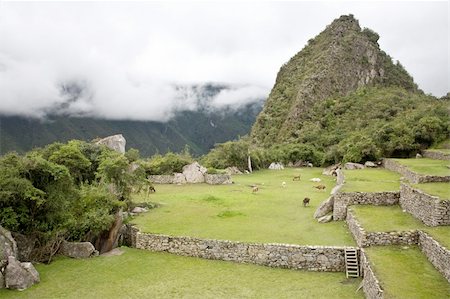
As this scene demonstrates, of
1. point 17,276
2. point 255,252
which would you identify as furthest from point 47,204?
point 255,252

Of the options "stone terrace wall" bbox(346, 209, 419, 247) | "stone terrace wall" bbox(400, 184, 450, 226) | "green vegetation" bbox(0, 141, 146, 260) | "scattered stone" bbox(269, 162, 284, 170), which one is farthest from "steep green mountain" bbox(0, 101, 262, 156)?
"stone terrace wall" bbox(400, 184, 450, 226)

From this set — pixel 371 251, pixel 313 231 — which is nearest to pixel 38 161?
pixel 313 231

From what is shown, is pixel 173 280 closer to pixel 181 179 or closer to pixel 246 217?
pixel 246 217

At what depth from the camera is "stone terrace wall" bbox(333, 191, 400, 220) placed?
21.3 meters

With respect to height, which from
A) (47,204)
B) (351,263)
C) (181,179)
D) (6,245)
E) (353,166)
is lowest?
(351,263)

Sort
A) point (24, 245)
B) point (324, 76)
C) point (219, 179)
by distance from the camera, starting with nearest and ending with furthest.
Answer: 1. point (24, 245)
2. point (219, 179)
3. point (324, 76)

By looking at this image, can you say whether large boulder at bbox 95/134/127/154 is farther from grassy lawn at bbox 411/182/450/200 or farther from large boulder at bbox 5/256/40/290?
grassy lawn at bbox 411/182/450/200

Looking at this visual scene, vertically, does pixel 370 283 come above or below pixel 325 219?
below

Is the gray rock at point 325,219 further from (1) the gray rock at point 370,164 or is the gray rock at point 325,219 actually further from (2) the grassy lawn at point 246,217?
(1) the gray rock at point 370,164

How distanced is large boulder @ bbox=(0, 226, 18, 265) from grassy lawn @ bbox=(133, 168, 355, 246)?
6992mm

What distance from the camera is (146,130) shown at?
81438 millimetres

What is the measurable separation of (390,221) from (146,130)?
68636mm

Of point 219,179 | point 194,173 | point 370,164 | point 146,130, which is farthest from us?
point 146,130

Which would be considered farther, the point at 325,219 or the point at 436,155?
the point at 436,155
